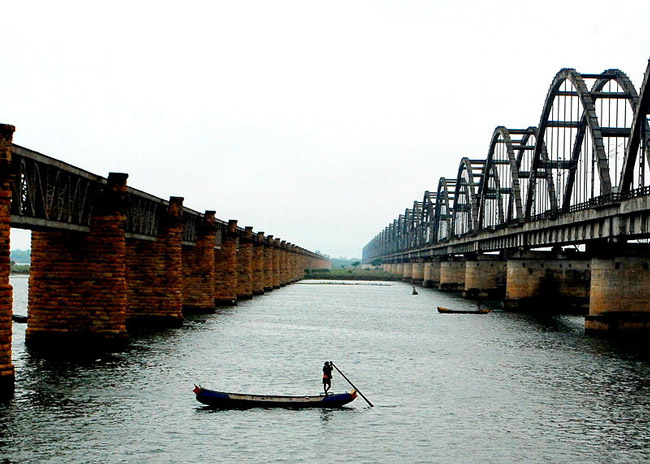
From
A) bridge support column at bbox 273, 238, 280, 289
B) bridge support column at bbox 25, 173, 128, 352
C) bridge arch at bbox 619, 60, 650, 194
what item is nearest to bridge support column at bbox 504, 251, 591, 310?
bridge arch at bbox 619, 60, 650, 194

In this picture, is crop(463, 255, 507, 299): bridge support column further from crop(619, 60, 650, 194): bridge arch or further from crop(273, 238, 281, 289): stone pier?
crop(619, 60, 650, 194): bridge arch

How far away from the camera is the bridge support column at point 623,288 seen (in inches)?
2753

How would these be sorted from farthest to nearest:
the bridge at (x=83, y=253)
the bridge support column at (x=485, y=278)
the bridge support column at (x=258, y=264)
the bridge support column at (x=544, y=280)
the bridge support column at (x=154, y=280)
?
the bridge support column at (x=485, y=278) < the bridge support column at (x=258, y=264) < the bridge support column at (x=544, y=280) < the bridge support column at (x=154, y=280) < the bridge at (x=83, y=253)

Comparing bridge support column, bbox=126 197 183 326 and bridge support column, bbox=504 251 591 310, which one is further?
bridge support column, bbox=504 251 591 310

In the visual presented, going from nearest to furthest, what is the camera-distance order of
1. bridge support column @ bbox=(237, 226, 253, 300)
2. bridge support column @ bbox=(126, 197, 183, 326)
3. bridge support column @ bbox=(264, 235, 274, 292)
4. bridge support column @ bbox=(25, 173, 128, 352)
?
bridge support column @ bbox=(25, 173, 128, 352) → bridge support column @ bbox=(126, 197, 183, 326) → bridge support column @ bbox=(237, 226, 253, 300) → bridge support column @ bbox=(264, 235, 274, 292)

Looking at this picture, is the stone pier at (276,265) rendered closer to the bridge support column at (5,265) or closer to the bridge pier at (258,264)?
the bridge pier at (258,264)

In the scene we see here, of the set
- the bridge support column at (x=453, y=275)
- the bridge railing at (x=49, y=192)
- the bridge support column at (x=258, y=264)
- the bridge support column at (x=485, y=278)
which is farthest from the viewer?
the bridge support column at (x=453, y=275)

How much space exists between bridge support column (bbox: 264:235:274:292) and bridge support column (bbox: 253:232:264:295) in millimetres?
10640

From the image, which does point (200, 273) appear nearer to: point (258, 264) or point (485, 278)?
point (258, 264)

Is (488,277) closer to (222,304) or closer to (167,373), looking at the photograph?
(222,304)

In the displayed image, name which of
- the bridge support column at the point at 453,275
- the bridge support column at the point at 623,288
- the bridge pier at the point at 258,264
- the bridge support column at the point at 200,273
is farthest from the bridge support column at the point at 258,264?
the bridge support column at the point at 623,288

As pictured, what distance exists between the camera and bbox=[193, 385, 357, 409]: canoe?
36656mm

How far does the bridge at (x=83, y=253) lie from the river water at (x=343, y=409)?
2.59 meters

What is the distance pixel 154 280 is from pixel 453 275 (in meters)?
127
